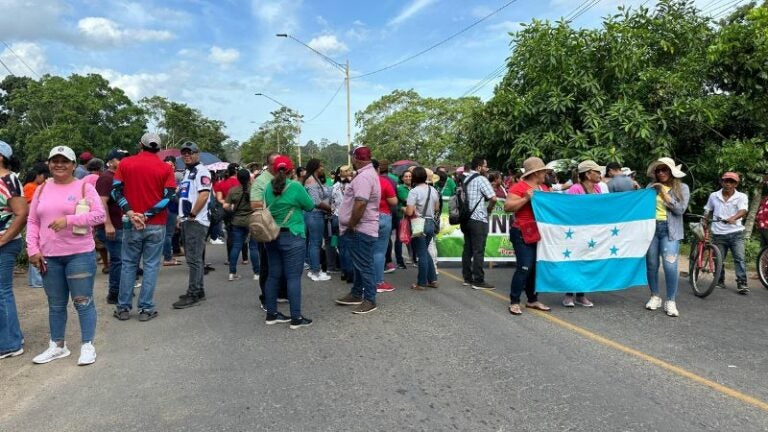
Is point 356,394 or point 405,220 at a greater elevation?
point 405,220

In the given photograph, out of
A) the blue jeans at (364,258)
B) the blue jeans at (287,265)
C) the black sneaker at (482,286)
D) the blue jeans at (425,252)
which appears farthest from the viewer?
the black sneaker at (482,286)

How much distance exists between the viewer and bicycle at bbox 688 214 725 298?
6987 mm

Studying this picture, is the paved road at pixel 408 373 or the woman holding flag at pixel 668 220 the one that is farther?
the woman holding flag at pixel 668 220

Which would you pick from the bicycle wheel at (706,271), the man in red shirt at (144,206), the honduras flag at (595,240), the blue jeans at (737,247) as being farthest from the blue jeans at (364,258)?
the blue jeans at (737,247)

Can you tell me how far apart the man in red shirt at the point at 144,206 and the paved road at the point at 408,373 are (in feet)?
1.91

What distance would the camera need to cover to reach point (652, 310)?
20.6ft

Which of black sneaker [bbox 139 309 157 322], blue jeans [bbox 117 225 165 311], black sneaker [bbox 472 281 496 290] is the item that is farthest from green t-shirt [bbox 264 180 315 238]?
black sneaker [bbox 472 281 496 290]

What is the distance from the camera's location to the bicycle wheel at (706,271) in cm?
695

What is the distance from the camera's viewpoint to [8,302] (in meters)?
4.67

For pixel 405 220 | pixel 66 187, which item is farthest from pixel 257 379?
pixel 405 220

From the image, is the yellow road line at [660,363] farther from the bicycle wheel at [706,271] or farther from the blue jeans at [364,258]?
the bicycle wheel at [706,271]

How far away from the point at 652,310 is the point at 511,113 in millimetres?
8276

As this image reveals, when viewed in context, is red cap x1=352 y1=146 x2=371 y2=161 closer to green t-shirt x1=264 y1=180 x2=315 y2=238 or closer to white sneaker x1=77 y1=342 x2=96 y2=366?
green t-shirt x1=264 y1=180 x2=315 y2=238

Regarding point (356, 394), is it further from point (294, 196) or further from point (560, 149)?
point (560, 149)
